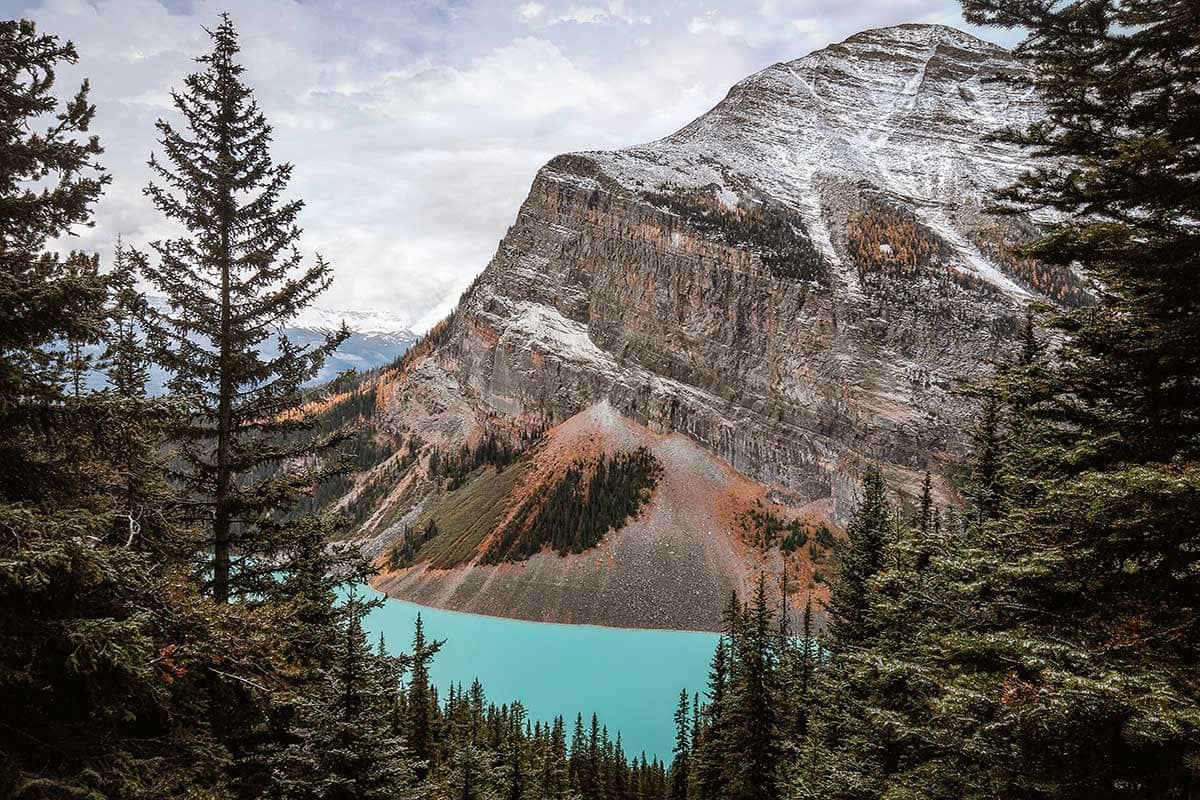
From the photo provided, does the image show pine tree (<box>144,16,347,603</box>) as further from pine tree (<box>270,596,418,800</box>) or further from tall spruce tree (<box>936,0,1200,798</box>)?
tall spruce tree (<box>936,0,1200,798</box>)

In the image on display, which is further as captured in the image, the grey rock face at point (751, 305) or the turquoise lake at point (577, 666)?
the grey rock face at point (751, 305)

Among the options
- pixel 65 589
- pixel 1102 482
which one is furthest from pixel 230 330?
pixel 1102 482

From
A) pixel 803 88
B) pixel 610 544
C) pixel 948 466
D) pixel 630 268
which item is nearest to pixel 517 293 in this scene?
pixel 630 268

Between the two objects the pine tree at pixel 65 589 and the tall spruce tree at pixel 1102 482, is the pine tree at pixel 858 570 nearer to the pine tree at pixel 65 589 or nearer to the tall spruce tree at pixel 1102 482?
the tall spruce tree at pixel 1102 482

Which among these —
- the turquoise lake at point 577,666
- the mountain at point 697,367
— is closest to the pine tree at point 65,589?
the turquoise lake at point 577,666

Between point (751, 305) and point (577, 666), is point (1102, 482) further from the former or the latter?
point (751, 305)
